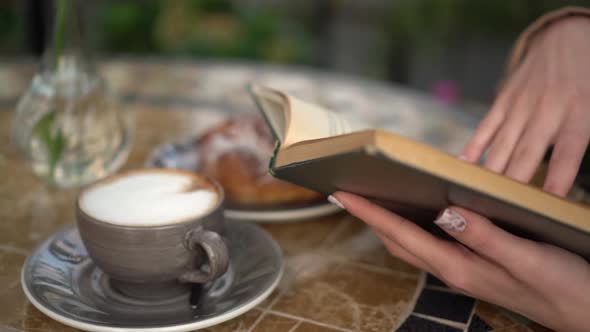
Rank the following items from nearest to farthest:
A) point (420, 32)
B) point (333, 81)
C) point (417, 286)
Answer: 1. point (417, 286)
2. point (333, 81)
3. point (420, 32)

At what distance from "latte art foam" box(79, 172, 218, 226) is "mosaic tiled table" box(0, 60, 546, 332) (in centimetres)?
12

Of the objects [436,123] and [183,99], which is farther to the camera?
[183,99]

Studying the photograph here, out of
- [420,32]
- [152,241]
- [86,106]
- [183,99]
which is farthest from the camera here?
[420,32]

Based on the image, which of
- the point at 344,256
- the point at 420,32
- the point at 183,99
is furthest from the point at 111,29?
the point at 344,256

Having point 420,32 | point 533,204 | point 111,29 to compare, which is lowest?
point 111,29

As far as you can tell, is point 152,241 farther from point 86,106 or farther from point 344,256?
point 86,106

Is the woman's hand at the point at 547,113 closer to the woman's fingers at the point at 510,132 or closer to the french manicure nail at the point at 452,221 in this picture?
the woman's fingers at the point at 510,132

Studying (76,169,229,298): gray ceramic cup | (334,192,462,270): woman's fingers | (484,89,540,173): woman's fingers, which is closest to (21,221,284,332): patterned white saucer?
(76,169,229,298): gray ceramic cup

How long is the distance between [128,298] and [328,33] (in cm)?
326

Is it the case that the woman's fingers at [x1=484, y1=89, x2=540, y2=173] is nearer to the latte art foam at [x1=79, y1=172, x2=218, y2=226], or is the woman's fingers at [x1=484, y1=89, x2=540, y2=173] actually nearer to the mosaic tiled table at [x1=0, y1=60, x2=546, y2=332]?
the mosaic tiled table at [x1=0, y1=60, x2=546, y2=332]

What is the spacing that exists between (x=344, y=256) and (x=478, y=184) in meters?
0.35

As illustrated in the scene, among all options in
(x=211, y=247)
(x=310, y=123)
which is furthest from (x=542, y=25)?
(x=211, y=247)

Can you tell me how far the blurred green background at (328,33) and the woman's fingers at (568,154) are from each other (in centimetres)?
237

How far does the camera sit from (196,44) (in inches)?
146
